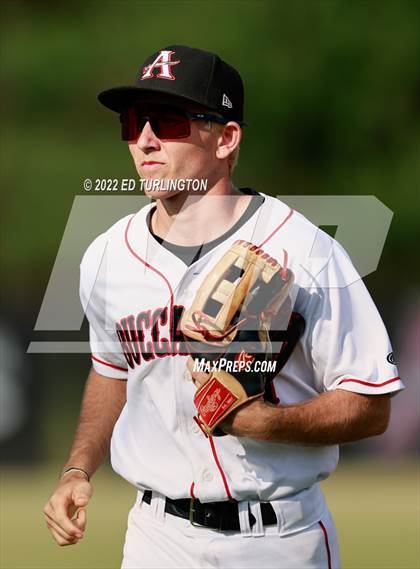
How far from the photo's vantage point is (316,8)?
19.2m

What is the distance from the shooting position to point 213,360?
336 centimetres

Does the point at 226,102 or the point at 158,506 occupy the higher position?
the point at 226,102

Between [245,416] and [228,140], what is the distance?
103 centimetres

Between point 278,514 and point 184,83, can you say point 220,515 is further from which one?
point 184,83

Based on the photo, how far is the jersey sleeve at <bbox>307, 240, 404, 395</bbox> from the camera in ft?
11.6

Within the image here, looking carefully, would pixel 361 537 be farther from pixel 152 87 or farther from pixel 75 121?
pixel 75 121

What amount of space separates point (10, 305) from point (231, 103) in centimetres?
1036

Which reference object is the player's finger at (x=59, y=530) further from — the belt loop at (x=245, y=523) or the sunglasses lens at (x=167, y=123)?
the sunglasses lens at (x=167, y=123)

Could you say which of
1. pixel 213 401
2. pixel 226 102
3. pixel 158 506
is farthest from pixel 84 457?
pixel 226 102

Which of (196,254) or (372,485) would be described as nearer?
(196,254)

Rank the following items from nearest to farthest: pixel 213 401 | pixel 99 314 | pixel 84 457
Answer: pixel 213 401 < pixel 84 457 < pixel 99 314

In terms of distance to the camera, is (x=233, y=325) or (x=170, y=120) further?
(x=170, y=120)

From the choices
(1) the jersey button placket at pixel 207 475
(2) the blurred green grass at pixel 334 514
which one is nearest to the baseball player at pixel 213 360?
(1) the jersey button placket at pixel 207 475

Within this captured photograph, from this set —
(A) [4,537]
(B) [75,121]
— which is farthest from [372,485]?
(B) [75,121]
